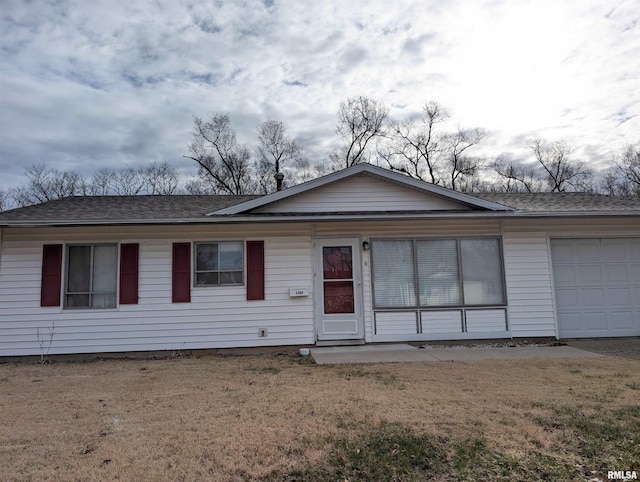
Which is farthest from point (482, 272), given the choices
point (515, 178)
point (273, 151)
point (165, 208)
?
point (515, 178)

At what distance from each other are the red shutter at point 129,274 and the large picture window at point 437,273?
191 inches

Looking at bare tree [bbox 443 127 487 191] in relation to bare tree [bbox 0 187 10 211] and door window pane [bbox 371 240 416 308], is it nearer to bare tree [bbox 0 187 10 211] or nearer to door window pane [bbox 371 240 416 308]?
door window pane [bbox 371 240 416 308]

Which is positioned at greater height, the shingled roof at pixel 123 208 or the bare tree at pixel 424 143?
the bare tree at pixel 424 143

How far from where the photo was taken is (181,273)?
314 inches

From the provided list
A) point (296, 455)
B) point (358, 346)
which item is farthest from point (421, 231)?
point (296, 455)

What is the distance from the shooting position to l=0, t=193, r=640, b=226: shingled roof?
24.7ft

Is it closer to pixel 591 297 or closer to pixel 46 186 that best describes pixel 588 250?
pixel 591 297

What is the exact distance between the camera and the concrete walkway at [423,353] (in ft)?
22.8

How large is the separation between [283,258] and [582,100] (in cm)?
1044

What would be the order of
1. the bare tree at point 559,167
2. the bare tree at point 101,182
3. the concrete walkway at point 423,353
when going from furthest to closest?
the bare tree at point 559,167
the bare tree at point 101,182
the concrete walkway at point 423,353

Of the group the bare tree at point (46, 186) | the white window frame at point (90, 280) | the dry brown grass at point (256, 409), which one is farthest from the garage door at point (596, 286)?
the bare tree at point (46, 186)

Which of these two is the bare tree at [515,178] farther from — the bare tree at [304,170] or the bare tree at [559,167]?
the bare tree at [304,170]

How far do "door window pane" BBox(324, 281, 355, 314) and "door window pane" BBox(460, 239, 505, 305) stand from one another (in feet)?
Answer: 8.10

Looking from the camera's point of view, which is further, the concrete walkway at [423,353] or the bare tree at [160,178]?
the bare tree at [160,178]
